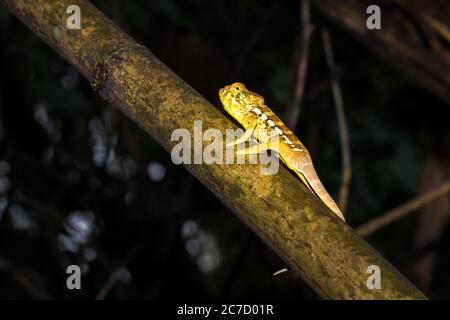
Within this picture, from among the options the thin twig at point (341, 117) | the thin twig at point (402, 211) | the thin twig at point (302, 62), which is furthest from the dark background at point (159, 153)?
the thin twig at point (402, 211)

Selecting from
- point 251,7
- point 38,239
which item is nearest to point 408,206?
point 251,7

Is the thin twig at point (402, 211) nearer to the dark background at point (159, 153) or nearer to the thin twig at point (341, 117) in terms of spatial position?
the thin twig at point (341, 117)

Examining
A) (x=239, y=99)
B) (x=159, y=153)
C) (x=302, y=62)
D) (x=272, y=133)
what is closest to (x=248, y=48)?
(x=302, y=62)

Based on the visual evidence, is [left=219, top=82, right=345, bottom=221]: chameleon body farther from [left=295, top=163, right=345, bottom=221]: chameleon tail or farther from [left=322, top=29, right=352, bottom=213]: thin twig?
[left=322, top=29, right=352, bottom=213]: thin twig

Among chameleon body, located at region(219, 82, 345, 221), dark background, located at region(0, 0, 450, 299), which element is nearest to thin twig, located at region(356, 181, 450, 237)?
chameleon body, located at region(219, 82, 345, 221)

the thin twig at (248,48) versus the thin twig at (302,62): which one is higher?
the thin twig at (248,48)

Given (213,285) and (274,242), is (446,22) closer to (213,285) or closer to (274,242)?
(274,242)

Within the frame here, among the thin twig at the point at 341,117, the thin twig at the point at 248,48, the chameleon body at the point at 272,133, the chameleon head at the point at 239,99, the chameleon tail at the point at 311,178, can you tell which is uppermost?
the thin twig at the point at 248,48

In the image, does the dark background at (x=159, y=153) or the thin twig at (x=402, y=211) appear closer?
the thin twig at (x=402, y=211)
